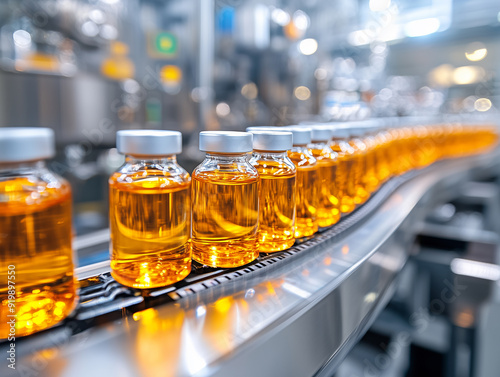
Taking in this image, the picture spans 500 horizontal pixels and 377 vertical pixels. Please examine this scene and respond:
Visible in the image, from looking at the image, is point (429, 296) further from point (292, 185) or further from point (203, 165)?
point (203, 165)

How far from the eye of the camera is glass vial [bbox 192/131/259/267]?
54cm

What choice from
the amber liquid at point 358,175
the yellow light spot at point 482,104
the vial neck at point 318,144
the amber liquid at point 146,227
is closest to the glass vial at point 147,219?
the amber liquid at point 146,227

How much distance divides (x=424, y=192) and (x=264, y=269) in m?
0.96

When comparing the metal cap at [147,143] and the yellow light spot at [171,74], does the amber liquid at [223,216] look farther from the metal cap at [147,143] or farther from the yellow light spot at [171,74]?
the yellow light spot at [171,74]

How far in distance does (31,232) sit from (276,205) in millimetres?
358

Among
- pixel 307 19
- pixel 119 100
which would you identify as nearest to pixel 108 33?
pixel 119 100

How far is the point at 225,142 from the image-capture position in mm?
492

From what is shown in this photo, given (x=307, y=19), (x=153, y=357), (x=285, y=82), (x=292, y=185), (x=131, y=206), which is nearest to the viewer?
(x=153, y=357)

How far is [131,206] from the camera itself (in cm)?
47

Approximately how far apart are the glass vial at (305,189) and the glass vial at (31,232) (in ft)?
1.30

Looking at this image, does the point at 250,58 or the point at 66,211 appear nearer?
the point at 66,211

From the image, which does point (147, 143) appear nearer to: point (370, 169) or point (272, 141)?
point (272, 141)

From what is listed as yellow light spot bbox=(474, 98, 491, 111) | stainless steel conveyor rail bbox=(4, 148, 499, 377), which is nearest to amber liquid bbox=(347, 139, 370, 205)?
stainless steel conveyor rail bbox=(4, 148, 499, 377)

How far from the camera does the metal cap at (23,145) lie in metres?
0.32
